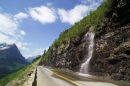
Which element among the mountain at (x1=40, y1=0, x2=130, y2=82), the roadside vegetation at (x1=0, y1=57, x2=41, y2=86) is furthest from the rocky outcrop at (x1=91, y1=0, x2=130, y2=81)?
the roadside vegetation at (x1=0, y1=57, x2=41, y2=86)

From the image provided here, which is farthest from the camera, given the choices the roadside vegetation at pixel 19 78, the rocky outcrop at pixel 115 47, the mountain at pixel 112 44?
the roadside vegetation at pixel 19 78

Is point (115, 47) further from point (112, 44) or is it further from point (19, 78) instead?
point (19, 78)

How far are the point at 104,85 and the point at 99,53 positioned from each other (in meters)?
7.62

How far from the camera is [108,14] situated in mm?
20922

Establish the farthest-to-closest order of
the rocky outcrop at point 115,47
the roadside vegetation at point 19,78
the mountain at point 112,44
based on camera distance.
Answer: the roadside vegetation at point 19,78, the mountain at point 112,44, the rocky outcrop at point 115,47

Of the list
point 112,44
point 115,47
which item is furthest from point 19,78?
point 115,47

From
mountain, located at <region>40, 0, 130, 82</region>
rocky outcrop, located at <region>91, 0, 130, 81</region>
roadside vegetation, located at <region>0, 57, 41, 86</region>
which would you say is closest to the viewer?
rocky outcrop, located at <region>91, 0, 130, 81</region>

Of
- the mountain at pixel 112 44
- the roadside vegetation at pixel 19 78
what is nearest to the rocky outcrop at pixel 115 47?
the mountain at pixel 112 44

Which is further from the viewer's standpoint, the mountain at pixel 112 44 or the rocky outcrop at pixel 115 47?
the mountain at pixel 112 44

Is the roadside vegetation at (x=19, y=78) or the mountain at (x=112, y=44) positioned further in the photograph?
the roadside vegetation at (x=19, y=78)

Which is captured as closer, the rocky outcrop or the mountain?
the rocky outcrop

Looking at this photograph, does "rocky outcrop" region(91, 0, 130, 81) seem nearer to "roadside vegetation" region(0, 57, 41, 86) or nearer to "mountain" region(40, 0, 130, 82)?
"mountain" region(40, 0, 130, 82)

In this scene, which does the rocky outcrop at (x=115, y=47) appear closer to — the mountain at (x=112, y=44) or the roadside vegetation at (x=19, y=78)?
the mountain at (x=112, y=44)

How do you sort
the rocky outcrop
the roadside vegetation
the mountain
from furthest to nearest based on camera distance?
the roadside vegetation → the mountain → the rocky outcrop
